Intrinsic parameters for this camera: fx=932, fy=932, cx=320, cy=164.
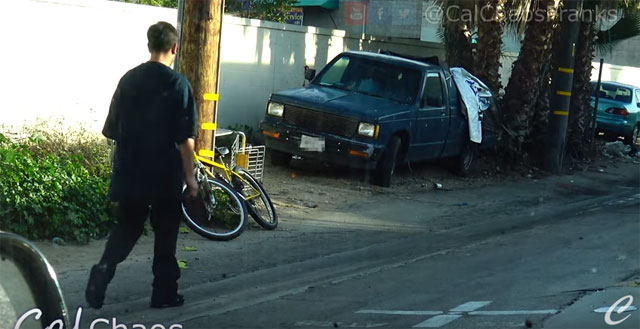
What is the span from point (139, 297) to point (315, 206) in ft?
16.7

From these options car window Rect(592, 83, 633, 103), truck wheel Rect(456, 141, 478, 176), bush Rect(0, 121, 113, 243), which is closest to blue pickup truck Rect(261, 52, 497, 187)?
truck wheel Rect(456, 141, 478, 176)

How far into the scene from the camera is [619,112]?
78.8ft

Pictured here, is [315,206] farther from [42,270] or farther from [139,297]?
[42,270]

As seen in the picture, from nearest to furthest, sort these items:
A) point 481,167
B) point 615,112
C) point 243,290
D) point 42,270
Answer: point 42,270
point 243,290
point 481,167
point 615,112

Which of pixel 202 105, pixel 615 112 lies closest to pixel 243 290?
pixel 202 105

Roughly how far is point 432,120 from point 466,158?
179 cm

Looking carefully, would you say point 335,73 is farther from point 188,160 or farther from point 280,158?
point 188,160

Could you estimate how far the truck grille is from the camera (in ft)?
43.4

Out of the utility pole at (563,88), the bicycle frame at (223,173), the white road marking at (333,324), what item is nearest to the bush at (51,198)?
the bicycle frame at (223,173)

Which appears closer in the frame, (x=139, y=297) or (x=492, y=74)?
(x=139, y=297)

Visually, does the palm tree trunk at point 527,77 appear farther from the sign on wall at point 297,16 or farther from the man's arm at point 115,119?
the sign on wall at point 297,16

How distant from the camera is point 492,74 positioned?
1759 centimetres

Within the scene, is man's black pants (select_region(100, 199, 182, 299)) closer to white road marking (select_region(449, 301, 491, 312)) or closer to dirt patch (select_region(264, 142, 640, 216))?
white road marking (select_region(449, 301, 491, 312))

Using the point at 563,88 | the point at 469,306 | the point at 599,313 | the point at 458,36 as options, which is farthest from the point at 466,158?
the point at 599,313
